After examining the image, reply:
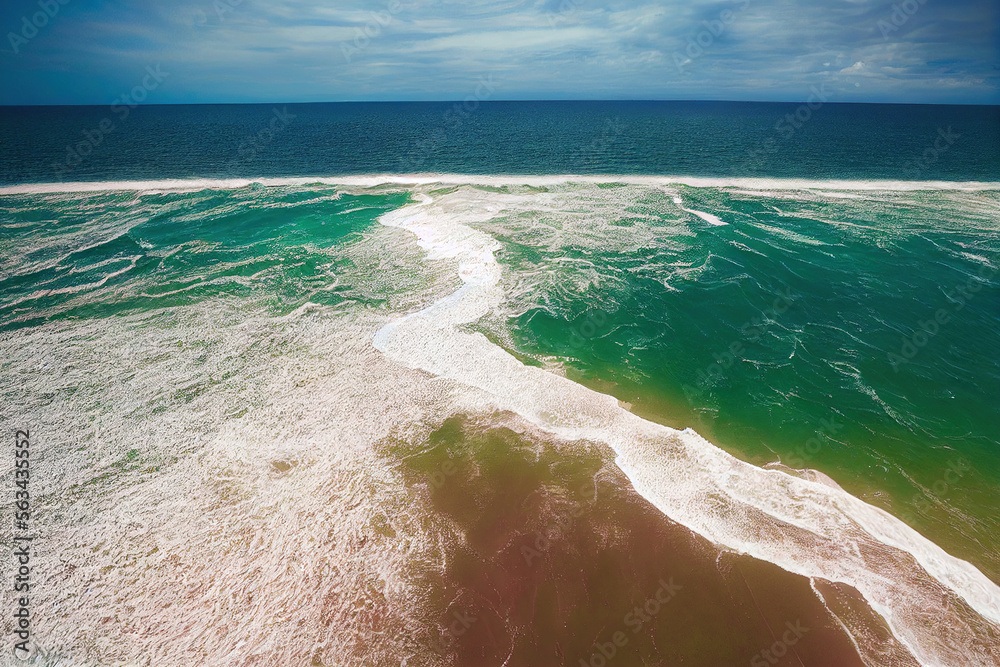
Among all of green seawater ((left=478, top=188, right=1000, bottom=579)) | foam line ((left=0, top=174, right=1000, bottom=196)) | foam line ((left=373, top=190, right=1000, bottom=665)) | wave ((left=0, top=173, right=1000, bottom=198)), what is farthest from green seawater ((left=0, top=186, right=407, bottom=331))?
green seawater ((left=478, top=188, right=1000, bottom=579))

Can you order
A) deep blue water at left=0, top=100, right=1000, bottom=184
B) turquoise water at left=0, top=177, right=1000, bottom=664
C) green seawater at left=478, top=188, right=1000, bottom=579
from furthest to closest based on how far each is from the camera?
deep blue water at left=0, top=100, right=1000, bottom=184 < green seawater at left=478, top=188, right=1000, bottom=579 < turquoise water at left=0, top=177, right=1000, bottom=664

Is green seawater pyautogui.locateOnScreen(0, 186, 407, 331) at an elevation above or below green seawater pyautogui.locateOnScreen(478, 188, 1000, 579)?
above

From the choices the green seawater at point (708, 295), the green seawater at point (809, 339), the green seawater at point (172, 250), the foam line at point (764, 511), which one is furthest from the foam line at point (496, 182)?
the foam line at point (764, 511)

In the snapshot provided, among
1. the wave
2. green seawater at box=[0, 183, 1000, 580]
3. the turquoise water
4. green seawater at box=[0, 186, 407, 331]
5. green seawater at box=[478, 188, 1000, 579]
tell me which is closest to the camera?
the turquoise water

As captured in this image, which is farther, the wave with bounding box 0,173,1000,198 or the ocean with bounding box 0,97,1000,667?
the wave with bounding box 0,173,1000,198

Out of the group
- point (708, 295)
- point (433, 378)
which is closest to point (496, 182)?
point (708, 295)

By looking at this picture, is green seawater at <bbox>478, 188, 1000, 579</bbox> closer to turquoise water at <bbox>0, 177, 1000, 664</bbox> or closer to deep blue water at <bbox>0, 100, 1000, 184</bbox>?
turquoise water at <bbox>0, 177, 1000, 664</bbox>

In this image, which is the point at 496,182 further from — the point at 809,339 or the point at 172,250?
the point at 809,339

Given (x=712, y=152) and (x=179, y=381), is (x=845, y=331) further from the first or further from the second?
(x=712, y=152)
